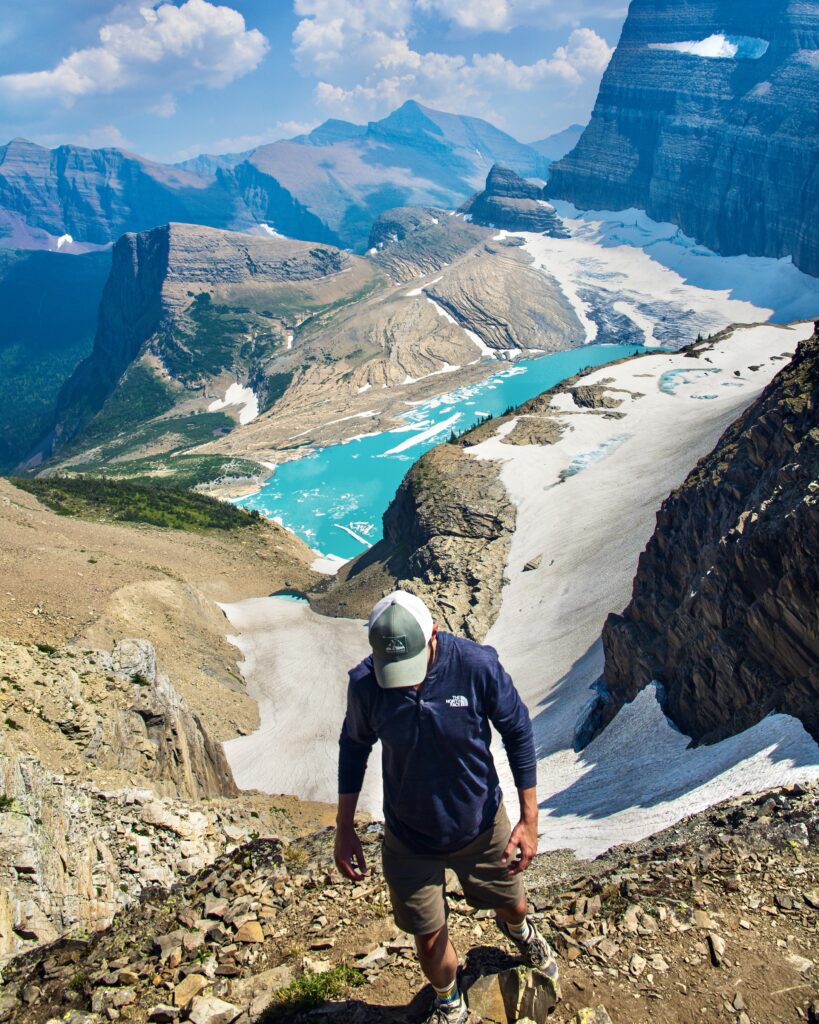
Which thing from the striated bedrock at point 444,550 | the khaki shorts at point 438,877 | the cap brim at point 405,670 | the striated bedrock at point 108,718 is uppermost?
the cap brim at point 405,670

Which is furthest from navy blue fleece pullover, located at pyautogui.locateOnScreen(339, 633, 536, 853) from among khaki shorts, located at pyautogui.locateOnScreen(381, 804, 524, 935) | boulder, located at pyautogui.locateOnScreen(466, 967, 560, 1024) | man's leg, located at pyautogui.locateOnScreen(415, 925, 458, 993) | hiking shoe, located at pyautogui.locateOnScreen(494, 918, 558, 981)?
boulder, located at pyautogui.locateOnScreen(466, 967, 560, 1024)

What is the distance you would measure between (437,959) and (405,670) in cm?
261

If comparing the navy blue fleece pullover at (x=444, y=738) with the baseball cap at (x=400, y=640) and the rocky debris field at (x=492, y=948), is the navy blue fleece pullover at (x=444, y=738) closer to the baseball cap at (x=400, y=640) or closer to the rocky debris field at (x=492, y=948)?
the baseball cap at (x=400, y=640)

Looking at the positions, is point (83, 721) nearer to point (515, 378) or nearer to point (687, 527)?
point (687, 527)

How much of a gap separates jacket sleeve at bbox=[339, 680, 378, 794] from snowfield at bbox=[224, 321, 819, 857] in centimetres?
740

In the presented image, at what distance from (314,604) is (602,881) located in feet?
146

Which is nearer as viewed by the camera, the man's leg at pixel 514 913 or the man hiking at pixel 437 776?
the man hiking at pixel 437 776

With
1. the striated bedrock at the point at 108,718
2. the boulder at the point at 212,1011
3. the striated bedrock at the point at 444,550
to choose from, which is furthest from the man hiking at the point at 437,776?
the striated bedrock at the point at 444,550

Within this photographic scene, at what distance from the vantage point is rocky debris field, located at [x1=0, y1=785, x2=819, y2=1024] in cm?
657

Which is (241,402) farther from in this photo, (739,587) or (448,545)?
(739,587)

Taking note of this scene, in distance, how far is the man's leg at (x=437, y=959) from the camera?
636cm

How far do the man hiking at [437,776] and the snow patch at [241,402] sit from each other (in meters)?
173

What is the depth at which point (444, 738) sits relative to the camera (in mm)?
5996

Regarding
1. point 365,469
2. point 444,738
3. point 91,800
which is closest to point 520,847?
point 444,738
